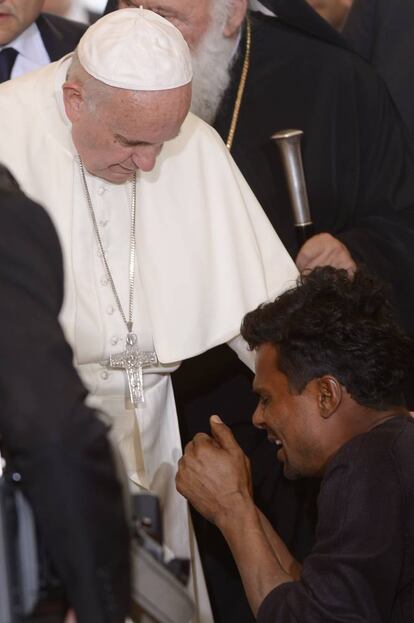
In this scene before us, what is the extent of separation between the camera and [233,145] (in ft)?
17.0

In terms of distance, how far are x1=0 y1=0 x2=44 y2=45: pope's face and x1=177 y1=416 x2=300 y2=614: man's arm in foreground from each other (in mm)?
1957

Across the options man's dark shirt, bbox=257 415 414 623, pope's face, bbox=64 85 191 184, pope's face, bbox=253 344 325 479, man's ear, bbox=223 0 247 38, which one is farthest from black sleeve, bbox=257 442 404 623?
man's ear, bbox=223 0 247 38

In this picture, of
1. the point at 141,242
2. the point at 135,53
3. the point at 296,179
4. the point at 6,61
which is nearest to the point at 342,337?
the point at 141,242

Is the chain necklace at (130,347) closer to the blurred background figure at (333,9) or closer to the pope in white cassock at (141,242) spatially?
the pope in white cassock at (141,242)

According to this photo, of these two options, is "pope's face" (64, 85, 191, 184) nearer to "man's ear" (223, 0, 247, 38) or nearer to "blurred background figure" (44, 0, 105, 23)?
"man's ear" (223, 0, 247, 38)

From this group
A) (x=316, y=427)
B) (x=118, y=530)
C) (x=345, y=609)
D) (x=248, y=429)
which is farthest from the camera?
(x=248, y=429)

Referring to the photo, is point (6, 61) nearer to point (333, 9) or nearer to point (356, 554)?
point (333, 9)

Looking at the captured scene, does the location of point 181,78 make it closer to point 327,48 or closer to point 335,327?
point 335,327

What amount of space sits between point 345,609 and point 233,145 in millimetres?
2131

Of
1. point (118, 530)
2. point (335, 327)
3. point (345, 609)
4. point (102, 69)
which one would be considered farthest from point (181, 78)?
point (118, 530)

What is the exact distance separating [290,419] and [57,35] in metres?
2.30

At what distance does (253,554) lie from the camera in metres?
3.86

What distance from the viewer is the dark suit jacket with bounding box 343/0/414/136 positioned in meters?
5.94

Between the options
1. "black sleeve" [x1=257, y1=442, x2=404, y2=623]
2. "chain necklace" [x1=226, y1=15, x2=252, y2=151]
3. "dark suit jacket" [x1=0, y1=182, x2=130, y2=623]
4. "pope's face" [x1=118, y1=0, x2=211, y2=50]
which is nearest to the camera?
"dark suit jacket" [x1=0, y1=182, x2=130, y2=623]
